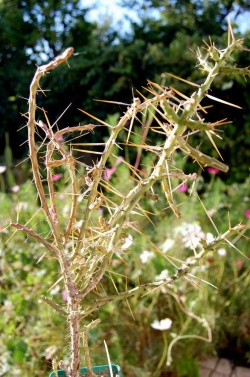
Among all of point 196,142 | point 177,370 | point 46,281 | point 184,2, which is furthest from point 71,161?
point 184,2

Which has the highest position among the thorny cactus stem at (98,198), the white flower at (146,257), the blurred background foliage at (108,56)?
the thorny cactus stem at (98,198)

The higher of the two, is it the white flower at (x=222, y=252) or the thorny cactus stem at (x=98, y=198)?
the thorny cactus stem at (x=98, y=198)

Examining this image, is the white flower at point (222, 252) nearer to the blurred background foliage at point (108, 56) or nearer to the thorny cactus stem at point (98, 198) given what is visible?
the thorny cactus stem at point (98, 198)

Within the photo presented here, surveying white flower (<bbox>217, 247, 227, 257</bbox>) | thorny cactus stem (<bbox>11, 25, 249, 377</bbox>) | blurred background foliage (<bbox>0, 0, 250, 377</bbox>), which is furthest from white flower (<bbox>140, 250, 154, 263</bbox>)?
thorny cactus stem (<bbox>11, 25, 249, 377</bbox>)

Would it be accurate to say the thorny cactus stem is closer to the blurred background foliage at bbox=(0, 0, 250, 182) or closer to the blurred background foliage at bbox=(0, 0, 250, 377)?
the blurred background foliage at bbox=(0, 0, 250, 377)

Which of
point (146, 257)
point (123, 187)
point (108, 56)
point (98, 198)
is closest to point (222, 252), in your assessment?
point (146, 257)

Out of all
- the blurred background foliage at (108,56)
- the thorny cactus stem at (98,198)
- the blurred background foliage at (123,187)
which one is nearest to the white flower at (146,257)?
the blurred background foliage at (123,187)

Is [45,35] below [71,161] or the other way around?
below

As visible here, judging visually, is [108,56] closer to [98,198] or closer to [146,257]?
[146,257]

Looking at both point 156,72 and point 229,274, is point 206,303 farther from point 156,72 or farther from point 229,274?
point 156,72
